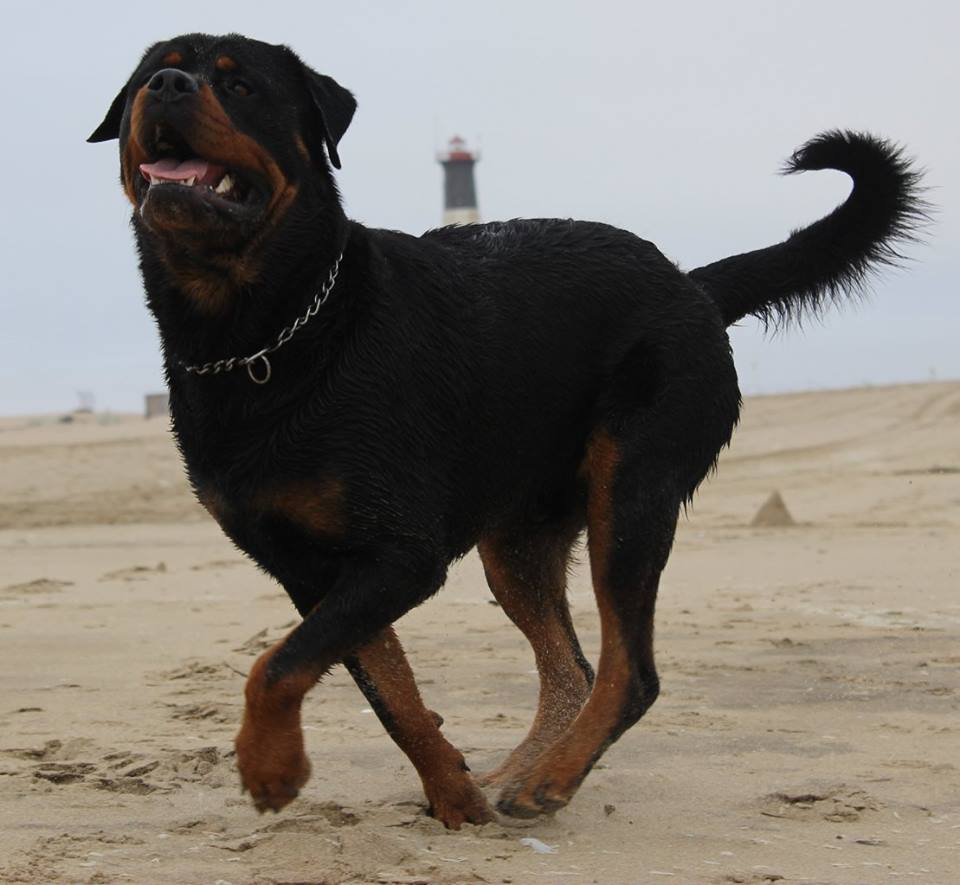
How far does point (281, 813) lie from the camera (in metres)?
4.45

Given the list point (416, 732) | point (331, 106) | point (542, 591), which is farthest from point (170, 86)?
point (542, 591)

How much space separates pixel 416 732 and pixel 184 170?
162 centimetres

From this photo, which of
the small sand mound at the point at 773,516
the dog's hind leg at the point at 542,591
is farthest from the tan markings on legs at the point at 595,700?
the small sand mound at the point at 773,516

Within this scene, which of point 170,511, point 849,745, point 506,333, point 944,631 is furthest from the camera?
point 170,511

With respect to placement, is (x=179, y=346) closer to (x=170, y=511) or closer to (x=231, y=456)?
(x=231, y=456)

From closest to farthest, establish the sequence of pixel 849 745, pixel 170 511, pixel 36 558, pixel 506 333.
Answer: pixel 506 333
pixel 849 745
pixel 36 558
pixel 170 511

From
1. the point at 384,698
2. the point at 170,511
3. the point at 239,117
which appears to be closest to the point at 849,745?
the point at 384,698

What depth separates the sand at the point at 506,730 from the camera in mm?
4102

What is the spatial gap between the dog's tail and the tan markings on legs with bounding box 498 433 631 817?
99 cm

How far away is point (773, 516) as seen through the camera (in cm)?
1259

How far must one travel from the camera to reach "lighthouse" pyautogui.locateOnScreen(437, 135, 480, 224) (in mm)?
48562

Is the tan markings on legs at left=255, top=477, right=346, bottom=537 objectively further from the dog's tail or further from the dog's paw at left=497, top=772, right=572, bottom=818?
the dog's tail

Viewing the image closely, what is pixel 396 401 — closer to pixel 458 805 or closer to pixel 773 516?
pixel 458 805

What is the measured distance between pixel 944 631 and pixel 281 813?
13.1ft
